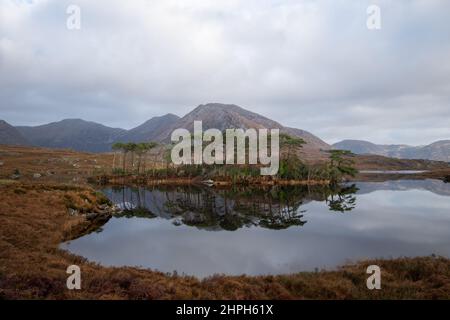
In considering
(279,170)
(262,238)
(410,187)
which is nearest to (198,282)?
(262,238)

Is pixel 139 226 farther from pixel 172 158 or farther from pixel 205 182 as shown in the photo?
pixel 172 158

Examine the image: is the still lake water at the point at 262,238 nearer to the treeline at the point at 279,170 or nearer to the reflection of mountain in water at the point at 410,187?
the reflection of mountain in water at the point at 410,187

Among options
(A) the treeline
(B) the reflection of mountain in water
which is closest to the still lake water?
(B) the reflection of mountain in water

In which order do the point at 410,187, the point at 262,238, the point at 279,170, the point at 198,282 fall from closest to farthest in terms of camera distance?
the point at 198,282 < the point at 262,238 < the point at 410,187 < the point at 279,170

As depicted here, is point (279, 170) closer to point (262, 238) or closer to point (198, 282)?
point (262, 238)

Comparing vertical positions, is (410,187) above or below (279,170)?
below

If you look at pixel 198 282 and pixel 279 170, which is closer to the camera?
pixel 198 282

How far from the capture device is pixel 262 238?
31.5 meters

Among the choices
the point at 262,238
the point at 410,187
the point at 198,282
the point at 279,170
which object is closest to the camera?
the point at 198,282

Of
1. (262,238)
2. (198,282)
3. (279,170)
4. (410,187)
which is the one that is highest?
(279,170)

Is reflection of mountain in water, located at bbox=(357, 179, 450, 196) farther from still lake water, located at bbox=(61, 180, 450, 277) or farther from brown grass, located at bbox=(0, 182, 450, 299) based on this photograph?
brown grass, located at bbox=(0, 182, 450, 299)

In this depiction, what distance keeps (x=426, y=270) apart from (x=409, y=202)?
A: 4824 cm

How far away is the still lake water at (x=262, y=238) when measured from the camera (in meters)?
23.1
